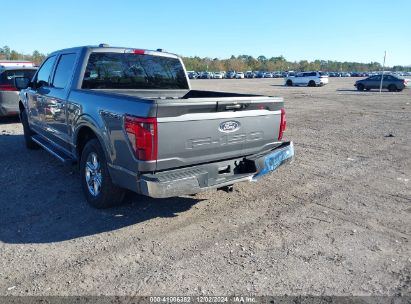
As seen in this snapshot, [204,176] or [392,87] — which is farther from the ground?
[392,87]

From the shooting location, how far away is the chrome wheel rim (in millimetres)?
4461

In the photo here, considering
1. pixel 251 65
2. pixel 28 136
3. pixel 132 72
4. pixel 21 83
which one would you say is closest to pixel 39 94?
pixel 21 83

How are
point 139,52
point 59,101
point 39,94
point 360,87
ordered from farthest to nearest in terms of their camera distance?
point 360,87 < point 39,94 < point 139,52 < point 59,101

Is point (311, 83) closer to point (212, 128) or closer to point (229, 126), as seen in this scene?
point (229, 126)

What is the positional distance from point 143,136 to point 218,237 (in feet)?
4.66

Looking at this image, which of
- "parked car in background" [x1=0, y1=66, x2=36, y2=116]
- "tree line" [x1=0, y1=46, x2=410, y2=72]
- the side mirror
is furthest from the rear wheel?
"tree line" [x1=0, y1=46, x2=410, y2=72]

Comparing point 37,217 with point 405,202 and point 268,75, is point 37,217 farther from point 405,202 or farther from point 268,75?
point 268,75

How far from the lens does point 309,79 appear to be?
1684 inches

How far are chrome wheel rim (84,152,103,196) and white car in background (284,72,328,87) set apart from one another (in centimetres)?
4148

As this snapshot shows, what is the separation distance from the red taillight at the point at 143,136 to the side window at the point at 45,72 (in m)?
3.36

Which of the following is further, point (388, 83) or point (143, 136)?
point (388, 83)

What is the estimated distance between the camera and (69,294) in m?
2.91

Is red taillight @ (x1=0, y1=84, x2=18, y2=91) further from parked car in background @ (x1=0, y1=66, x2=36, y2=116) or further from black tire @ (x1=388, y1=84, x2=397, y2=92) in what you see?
black tire @ (x1=388, y1=84, x2=397, y2=92)

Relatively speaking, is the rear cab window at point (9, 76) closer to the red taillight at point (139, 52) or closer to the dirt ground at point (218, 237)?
the dirt ground at point (218, 237)
